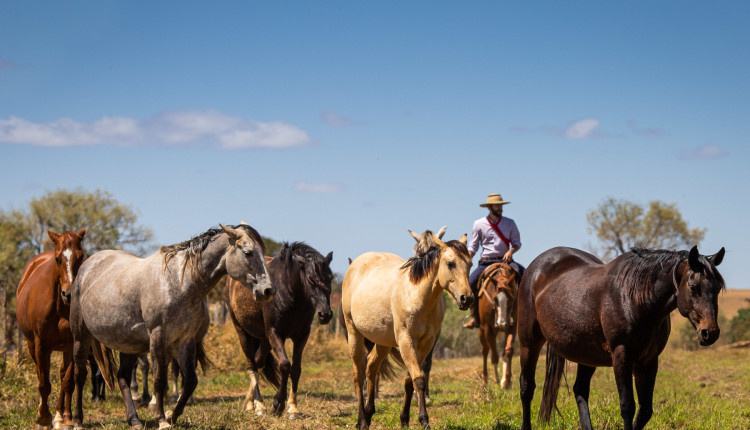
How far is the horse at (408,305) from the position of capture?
7363 millimetres

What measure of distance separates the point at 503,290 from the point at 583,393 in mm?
4677

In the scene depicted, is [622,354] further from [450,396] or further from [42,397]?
[42,397]

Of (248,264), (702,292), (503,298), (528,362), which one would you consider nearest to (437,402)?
(503,298)

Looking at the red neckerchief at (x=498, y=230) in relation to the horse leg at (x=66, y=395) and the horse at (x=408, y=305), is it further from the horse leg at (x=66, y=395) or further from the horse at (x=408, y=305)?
the horse leg at (x=66, y=395)

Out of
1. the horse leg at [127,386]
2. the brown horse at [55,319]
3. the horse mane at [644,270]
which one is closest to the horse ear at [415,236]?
the horse mane at [644,270]

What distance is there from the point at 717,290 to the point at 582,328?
140cm

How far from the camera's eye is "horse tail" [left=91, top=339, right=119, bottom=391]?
343 inches

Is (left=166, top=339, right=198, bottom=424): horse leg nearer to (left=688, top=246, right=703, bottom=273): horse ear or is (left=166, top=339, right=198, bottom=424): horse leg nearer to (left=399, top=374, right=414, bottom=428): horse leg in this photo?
(left=399, top=374, right=414, bottom=428): horse leg

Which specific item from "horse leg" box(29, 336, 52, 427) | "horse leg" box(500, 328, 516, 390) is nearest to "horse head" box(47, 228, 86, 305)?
"horse leg" box(29, 336, 52, 427)

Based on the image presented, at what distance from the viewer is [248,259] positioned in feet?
23.6

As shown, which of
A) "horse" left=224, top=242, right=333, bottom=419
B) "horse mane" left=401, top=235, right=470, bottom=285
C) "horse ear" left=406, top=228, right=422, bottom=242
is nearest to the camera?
"horse mane" left=401, top=235, right=470, bottom=285

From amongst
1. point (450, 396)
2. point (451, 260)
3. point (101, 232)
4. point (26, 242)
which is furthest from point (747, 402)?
point (26, 242)

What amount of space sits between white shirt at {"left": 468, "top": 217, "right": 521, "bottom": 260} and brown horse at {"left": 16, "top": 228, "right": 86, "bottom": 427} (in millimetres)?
6417

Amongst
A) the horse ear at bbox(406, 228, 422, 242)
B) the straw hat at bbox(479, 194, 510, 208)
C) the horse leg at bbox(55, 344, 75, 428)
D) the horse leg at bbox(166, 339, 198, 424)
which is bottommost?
the horse leg at bbox(55, 344, 75, 428)
